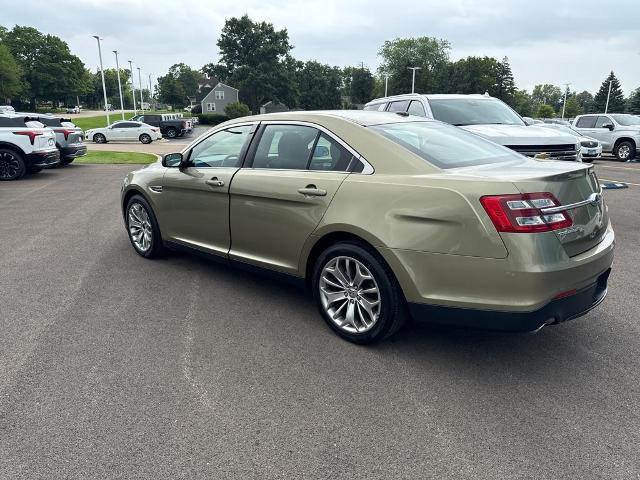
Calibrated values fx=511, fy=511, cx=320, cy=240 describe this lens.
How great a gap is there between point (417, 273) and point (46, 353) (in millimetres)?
2605

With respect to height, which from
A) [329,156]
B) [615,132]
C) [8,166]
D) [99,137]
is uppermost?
[329,156]

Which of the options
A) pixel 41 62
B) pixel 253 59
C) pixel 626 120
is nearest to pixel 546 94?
pixel 253 59

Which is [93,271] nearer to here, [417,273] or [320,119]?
[320,119]

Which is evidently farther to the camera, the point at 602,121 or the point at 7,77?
the point at 7,77

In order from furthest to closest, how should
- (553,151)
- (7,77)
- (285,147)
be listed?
(7,77) → (553,151) → (285,147)

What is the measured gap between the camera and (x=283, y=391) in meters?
3.09

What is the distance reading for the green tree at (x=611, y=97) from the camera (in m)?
84.9

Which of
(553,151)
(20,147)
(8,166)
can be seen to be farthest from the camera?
(8,166)

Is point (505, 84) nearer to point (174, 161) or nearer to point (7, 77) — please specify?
point (7, 77)

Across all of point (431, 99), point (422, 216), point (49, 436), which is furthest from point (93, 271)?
point (431, 99)

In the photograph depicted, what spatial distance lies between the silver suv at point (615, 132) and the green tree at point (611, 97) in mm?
75031

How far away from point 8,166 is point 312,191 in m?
12.2

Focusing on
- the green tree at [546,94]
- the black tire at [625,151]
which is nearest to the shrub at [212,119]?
the black tire at [625,151]

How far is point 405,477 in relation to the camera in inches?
92.8
